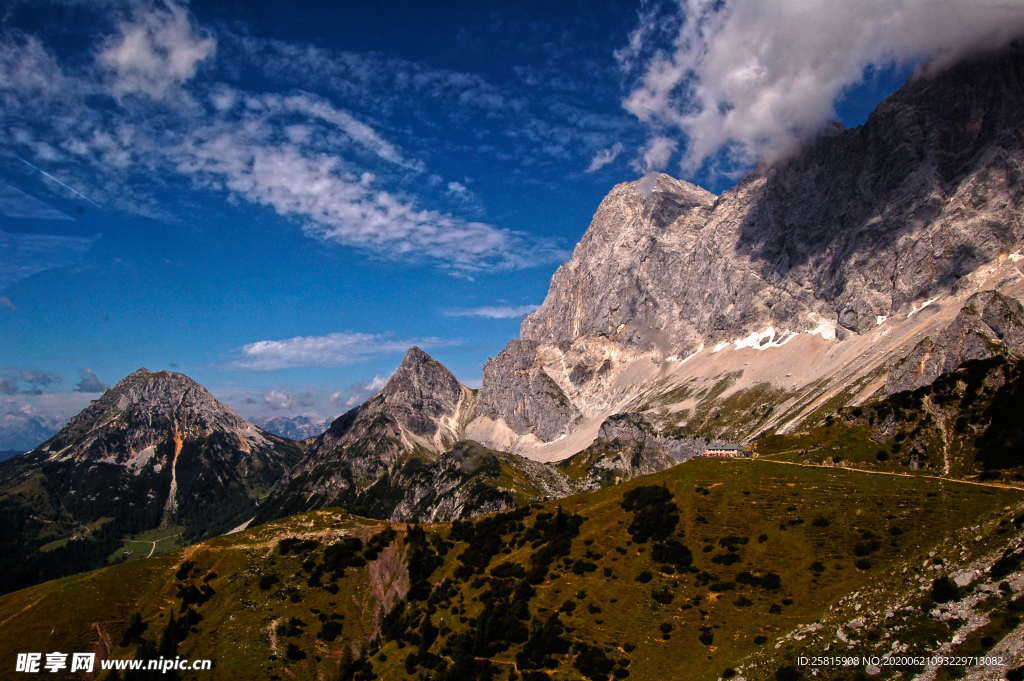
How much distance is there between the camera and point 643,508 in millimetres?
100688

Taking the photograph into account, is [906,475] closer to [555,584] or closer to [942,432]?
[942,432]

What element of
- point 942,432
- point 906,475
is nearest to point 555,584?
point 906,475

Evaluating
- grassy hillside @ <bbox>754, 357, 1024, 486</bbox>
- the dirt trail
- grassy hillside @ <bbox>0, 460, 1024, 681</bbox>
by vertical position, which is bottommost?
grassy hillside @ <bbox>0, 460, 1024, 681</bbox>

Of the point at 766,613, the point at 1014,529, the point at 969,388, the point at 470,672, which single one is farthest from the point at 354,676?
the point at 969,388

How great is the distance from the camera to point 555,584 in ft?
301

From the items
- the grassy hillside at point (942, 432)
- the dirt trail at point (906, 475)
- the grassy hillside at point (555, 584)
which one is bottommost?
the grassy hillside at point (555, 584)

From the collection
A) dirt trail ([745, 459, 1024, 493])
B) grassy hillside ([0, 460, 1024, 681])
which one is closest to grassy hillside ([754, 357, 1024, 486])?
dirt trail ([745, 459, 1024, 493])

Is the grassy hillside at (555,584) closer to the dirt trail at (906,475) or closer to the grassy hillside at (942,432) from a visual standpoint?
the dirt trail at (906,475)

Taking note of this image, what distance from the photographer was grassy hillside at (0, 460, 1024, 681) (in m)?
70.2

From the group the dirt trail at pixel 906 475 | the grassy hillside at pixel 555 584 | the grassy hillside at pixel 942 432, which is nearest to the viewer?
the grassy hillside at pixel 555 584

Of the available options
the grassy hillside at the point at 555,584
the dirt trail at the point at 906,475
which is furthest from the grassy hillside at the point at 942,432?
the grassy hillside at the point at 555,584

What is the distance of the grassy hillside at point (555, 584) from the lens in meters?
70.2

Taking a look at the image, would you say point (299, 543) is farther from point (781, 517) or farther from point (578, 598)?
point (781, 517)

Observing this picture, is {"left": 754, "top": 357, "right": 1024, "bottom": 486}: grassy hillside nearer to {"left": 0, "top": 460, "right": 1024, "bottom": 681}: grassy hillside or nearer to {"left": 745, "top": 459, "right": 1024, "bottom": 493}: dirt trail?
{"left": 745, "top": 459, "right": 1024, "bottom": 493}: dirt trail
